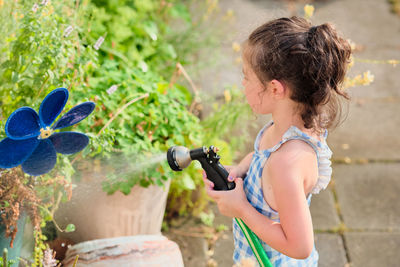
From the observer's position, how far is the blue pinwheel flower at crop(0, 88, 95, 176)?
4.53ft

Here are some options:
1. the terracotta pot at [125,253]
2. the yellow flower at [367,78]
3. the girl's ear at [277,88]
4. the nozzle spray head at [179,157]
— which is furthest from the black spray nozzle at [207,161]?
the yellow flower at [367,78]

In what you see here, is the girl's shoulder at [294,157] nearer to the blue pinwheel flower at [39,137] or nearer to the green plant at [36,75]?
the blue pinwheel flower at [39,137]

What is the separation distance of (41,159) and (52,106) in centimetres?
17

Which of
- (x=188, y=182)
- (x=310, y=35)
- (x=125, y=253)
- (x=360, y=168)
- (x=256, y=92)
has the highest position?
(x=310, y=35)

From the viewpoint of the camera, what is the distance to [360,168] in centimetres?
322

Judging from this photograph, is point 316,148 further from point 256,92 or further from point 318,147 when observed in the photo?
point 256,92

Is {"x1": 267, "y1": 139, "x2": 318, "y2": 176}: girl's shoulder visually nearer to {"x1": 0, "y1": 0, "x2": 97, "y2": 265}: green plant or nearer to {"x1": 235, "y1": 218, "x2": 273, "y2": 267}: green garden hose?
{"x1": 235, "y1": 218, "x2": 273, "y2": 267}: green garden hose

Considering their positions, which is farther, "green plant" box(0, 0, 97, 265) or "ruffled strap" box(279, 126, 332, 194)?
"green plant" box(0, 0, 97, 265)

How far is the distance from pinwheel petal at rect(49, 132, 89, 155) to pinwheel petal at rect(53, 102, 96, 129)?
28 millimetres

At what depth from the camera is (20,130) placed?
4.54 ft

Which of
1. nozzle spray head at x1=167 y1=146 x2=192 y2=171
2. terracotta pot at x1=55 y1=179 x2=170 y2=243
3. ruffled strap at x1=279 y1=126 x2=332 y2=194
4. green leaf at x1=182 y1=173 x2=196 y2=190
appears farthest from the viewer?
green leaf at x1=182 y1=173 x2=196 y2=190

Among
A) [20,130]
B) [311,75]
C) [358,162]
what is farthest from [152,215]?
[358,162]

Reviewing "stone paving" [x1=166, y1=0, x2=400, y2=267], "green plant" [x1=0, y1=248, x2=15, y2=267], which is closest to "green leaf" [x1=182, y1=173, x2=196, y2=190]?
"stone paving" [x1=166, y1=0, x2=400, y2=267]

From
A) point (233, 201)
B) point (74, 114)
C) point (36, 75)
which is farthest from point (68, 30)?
point (233, 201)
